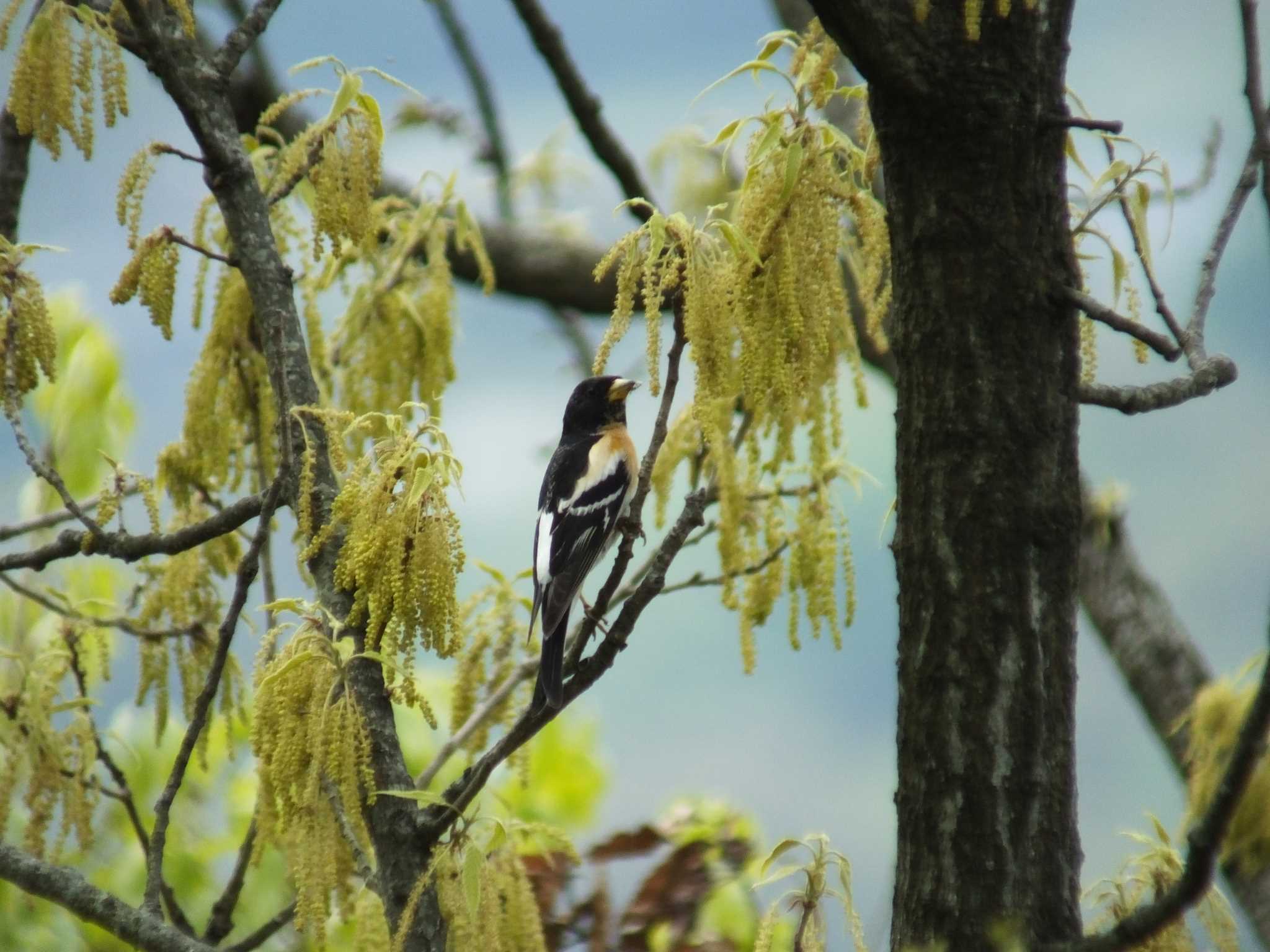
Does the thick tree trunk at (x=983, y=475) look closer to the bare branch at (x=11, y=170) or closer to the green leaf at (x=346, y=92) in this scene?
the green leaf at (x=346, y=92)

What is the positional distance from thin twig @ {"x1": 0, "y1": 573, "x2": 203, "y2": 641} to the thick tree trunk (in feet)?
7.85

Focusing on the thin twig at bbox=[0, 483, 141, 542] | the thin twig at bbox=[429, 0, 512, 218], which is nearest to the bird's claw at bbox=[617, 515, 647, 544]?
the thin twig at bbox=[0, 483, 141, 542]

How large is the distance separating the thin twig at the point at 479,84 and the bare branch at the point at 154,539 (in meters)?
3.74

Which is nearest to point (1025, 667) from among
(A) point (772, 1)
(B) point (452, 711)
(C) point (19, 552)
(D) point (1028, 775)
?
(D) point (1028, 775)

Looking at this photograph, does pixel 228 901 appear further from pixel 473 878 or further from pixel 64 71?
pixel 64 71

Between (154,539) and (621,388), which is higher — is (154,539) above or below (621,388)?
below

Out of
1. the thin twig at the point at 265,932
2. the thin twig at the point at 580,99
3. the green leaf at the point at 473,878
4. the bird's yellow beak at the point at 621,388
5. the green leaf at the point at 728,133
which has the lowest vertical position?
the thin twig at the point at 265,932

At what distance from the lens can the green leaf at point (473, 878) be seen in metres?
2.65

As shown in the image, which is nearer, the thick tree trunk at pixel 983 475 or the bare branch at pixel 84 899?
the thick tree trunk at pixel 983 475

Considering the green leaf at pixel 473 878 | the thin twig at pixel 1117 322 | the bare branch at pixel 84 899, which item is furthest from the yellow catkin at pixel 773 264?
the bare branch at pixel 84 899

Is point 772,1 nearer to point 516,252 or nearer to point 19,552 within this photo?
point 516,252

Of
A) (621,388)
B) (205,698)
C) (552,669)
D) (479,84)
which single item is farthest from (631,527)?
(479,84)

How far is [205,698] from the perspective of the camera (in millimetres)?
2809

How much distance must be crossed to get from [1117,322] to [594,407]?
341cm
